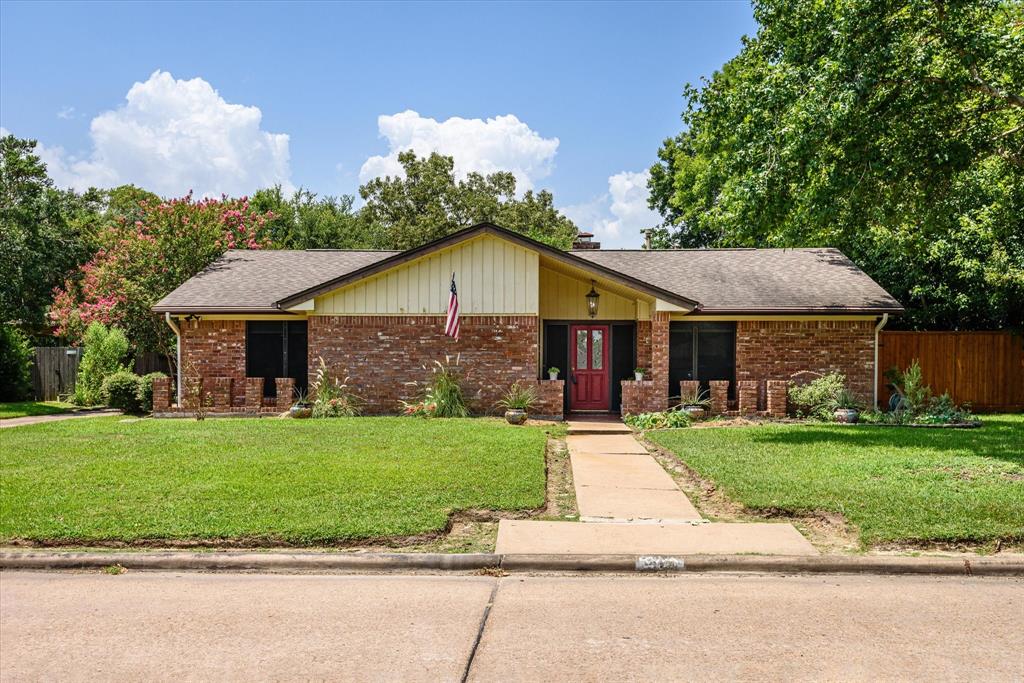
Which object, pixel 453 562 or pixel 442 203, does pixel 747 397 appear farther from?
pixel 442 203

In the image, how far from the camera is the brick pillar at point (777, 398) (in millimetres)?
16156

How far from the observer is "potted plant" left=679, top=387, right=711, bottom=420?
15.9 meters

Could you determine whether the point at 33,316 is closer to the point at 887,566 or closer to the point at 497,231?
the point at 497,231

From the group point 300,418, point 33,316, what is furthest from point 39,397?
point 300,418

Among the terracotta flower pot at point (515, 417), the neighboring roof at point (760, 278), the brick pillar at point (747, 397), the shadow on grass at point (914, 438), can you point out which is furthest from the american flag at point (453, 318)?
the brick pillar at point (747, 397)

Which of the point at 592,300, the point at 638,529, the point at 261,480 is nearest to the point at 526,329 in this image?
the point at 592,300

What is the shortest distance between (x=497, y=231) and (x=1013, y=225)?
11.0m

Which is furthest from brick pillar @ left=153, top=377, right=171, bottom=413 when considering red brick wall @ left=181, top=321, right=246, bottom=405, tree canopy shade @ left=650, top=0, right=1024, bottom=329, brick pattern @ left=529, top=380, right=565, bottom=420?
tree canopy shade @ left=650, top=0, right=1024, bottom=329

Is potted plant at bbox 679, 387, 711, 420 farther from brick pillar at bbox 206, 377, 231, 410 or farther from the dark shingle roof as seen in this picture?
brick pillar at bbox 206, 377, 231, 410

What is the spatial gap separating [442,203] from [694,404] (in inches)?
1182

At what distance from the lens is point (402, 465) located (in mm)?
9555

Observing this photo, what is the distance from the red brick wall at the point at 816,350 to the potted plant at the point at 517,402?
17.2 ft

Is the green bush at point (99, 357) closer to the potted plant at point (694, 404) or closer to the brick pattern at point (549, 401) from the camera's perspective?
the brick pattern at point (549, 401)

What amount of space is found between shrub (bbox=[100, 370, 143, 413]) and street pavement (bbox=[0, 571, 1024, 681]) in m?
13.0
